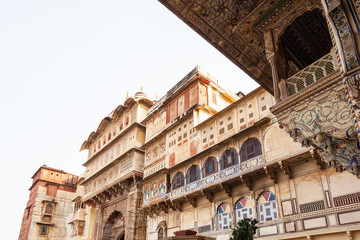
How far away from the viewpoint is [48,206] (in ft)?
117

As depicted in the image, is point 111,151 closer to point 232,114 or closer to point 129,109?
point 129,109

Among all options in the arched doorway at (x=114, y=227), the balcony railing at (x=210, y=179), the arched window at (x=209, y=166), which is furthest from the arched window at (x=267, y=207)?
the arched doorway at (x=114, y=227)

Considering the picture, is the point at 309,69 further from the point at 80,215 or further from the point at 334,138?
the point at 80,215

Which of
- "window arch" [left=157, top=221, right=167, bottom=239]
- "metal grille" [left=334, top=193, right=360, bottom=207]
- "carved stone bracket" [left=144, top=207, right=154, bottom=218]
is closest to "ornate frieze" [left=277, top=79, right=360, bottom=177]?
"metal grille" [left=334, top=193, right=360, bottom=207]

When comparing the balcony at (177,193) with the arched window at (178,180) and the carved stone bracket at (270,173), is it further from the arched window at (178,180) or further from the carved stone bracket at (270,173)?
the carved stone bracket at (270,173)

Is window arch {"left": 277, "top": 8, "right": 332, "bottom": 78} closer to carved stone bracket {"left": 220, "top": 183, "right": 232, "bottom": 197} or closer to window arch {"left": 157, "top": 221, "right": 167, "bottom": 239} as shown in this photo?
carved stone bracket {"left": 220, "top": 183, "right": 232, "bottom": 197}

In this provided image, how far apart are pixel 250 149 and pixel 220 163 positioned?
1785mm

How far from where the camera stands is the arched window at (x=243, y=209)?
12.6 metres

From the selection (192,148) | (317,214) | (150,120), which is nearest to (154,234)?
(192,148)

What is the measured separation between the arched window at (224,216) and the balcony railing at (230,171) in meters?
1.36

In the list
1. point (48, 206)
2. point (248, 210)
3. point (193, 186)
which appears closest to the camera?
point (248, 210)

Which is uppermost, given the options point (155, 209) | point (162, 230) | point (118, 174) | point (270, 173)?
point (118, 174)

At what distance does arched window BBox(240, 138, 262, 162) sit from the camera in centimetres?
1281

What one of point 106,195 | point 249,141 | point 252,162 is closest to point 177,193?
point 252,162
